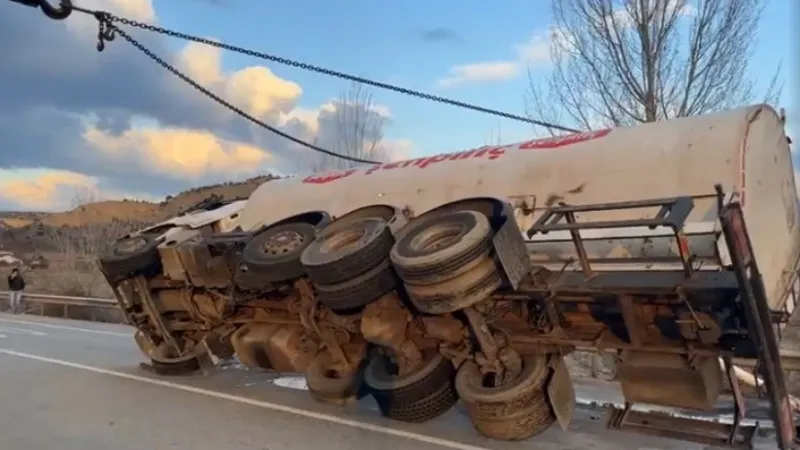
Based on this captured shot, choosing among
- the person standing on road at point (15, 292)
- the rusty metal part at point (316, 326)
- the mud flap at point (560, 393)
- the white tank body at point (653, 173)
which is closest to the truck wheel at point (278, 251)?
the rusty metal part at point (316, 326)

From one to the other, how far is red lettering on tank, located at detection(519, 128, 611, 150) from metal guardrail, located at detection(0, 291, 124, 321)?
45.0 ft

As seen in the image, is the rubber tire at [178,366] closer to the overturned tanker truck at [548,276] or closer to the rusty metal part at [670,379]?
the overturned tanker truck at [548,276]

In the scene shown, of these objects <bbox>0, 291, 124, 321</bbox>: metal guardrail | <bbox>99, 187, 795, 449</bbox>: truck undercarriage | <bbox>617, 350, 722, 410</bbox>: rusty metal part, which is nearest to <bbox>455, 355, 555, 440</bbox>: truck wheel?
<bbox>99, 187, 795, 449</bbox>: truck undercarriage

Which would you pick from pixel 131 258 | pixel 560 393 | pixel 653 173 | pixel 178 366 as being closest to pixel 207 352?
pixel 178 366

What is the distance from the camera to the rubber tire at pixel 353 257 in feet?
21.5

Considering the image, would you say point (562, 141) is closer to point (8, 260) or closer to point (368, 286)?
point (368, 286)

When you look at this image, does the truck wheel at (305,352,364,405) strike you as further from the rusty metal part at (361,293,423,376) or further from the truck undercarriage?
the rusty metal part at (361,293,423,376)

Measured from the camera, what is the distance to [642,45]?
1548 cm

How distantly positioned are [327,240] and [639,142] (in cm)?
283

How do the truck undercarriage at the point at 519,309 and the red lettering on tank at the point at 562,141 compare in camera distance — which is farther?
the red lettering on tank at the point at 562,141

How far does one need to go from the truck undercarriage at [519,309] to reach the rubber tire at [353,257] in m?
0.01

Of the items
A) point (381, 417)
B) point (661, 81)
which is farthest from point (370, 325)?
point (661, 81)

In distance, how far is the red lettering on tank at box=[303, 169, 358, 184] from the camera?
357 inches

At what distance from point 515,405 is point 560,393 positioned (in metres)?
0.41
